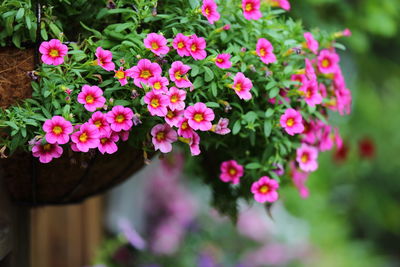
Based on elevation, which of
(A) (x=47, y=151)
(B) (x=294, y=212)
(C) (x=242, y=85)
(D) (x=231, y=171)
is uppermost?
(C) (x=242, y=85)

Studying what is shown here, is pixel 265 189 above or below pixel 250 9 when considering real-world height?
below

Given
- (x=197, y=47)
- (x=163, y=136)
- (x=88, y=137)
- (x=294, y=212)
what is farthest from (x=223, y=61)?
(x=294, y=212)

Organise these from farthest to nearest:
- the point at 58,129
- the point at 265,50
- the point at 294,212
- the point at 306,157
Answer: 1. the point at 294,212
2. the point at 306,157
3. the point at 265,50
4. the point at 58,129

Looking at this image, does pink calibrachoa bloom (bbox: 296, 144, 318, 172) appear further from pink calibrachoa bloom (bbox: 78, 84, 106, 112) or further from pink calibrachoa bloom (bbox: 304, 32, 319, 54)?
pink calibrachoa bloom (bbox: 78, 84, 106, 112)

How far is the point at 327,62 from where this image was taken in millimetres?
1230

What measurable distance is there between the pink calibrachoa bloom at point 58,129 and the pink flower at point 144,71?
13 centimetres

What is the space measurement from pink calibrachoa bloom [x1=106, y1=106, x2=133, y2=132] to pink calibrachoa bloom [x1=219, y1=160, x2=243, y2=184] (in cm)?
26

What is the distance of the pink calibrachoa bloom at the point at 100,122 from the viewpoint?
97 centimetres

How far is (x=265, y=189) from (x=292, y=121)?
0.47 ft

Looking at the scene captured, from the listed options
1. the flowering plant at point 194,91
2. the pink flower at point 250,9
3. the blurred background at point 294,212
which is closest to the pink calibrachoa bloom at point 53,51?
the flowering plant at point 194,91

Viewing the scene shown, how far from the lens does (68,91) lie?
98cm

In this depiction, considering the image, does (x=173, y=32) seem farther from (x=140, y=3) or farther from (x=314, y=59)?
(x=314, y=59)

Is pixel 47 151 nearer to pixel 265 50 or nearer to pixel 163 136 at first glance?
pixel 163 136

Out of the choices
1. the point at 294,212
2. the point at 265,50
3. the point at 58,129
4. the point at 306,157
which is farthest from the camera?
the point at 294,212
